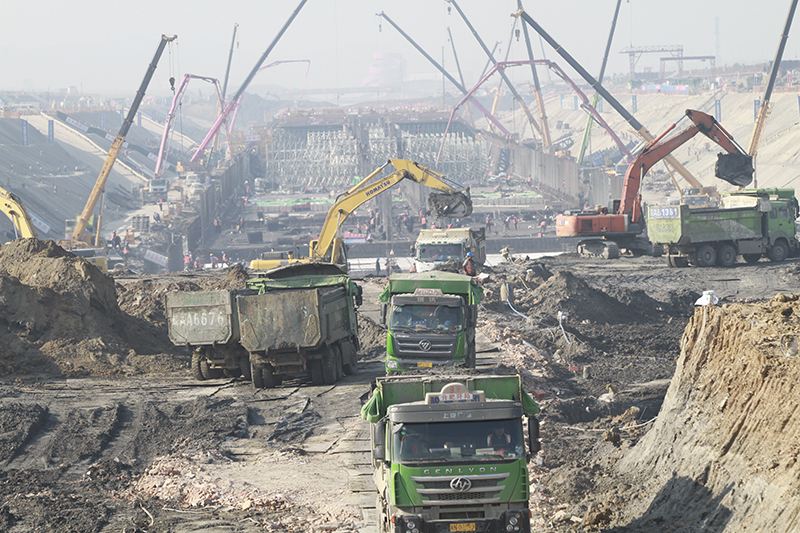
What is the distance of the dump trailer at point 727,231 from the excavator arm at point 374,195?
8519 mm

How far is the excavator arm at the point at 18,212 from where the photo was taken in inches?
1468

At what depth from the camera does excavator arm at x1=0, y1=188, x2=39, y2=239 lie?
3728 centimetres

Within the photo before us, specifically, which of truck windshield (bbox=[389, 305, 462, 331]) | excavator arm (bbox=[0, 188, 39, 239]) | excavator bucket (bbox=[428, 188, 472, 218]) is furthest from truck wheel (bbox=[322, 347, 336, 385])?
→ excavator arm (bbox=[0, 188, 39, 239])

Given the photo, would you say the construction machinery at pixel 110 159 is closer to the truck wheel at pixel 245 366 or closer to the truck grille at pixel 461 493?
the truck wheel at pixel 245 366

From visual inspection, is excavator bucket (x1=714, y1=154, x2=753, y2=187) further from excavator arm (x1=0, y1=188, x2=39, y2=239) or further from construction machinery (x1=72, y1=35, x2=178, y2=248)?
construction machinery (x1=72, y1=35, x2=178, y2=248)

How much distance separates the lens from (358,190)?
120ft

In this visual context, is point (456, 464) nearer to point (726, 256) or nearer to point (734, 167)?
point (726, 256)

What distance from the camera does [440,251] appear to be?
3259cm

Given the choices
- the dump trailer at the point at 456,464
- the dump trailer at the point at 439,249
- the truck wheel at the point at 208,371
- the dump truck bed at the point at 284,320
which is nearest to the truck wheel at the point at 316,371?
the dump truck bed at the point at 284,320

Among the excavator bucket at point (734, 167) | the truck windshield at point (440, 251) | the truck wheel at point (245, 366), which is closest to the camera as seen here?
the truck wheel at point (245, 366)

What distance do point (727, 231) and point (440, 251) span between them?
1292 cm

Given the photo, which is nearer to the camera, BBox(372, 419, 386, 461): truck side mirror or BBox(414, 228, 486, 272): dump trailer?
BBox(372, 419, 386, 461): truck side mirror

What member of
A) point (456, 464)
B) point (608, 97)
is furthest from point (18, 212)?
point (608, 97)

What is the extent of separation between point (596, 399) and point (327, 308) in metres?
5.96
